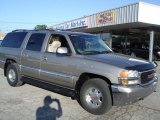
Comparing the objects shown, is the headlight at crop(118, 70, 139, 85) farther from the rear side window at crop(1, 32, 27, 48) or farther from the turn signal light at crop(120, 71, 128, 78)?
the rear side window at crop(1, 32, 27, 48)

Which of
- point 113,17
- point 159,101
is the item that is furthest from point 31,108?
point 113,17

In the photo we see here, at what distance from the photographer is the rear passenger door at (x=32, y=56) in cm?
744

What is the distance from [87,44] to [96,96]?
167cm

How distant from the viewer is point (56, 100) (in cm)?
700

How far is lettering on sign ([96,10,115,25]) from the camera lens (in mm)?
21141

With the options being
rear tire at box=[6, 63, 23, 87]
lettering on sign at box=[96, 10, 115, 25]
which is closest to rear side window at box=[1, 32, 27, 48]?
rear tire at box=[6, 63, 23, 87]

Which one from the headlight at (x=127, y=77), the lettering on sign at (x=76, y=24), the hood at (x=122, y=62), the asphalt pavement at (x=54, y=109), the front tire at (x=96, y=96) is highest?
the lettering on sign at (x=76, y=24)

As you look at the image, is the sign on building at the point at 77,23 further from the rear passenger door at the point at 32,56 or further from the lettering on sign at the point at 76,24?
the rear passenger door at the point at 32,56

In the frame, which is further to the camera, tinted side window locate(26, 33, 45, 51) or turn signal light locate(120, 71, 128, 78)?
tinted side window locate(26, 33, 45, 51)

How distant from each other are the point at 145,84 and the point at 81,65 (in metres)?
1.55

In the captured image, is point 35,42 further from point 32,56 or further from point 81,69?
point 81,69

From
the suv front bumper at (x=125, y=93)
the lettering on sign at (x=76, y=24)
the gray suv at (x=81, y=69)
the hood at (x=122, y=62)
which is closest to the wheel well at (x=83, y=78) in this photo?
the gray suv at (x=81, y=69)

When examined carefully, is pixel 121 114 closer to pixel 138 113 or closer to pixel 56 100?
pixel 138 113

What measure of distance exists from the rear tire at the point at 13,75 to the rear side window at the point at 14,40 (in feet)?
2.22
